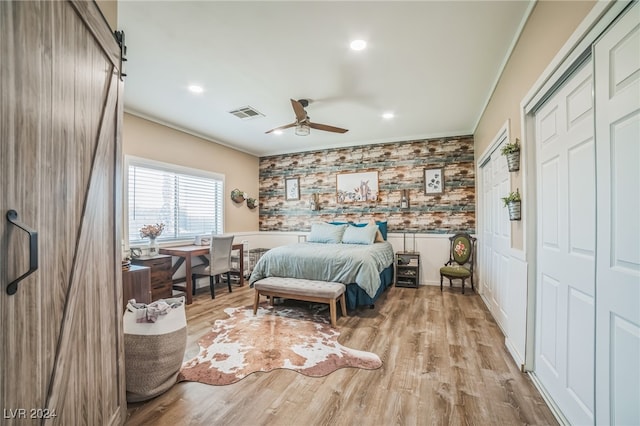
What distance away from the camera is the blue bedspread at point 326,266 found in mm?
3420

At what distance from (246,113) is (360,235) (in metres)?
2.66

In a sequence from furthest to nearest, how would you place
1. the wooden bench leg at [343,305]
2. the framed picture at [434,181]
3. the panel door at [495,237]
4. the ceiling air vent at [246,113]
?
the framed picture at [434,181] < the ceiling air vent at [246,113] < the wooden bench leg at [343,305] < the panel door at [495,237]

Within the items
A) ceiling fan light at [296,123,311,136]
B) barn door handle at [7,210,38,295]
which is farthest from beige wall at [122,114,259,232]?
barn door handle at [7,210,38,295]

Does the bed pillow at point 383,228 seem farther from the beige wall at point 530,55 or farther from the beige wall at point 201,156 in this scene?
the beige wall at point 201,156

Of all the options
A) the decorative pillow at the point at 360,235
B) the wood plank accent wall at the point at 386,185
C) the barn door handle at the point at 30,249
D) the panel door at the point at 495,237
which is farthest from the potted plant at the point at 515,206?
the barn door handle at the point at 30,249

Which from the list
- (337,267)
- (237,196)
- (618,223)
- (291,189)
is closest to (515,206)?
(618,223)

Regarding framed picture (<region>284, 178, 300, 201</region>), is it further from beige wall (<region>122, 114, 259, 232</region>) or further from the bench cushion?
the bench cushion

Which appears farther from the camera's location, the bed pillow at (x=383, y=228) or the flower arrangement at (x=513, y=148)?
the bed pillow at (x=383, y=228)

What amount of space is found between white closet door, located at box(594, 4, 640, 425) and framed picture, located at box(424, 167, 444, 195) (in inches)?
149

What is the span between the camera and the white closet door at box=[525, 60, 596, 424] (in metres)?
1.40

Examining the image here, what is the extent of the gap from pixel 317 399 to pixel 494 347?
1.78 m

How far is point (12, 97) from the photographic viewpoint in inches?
34.0

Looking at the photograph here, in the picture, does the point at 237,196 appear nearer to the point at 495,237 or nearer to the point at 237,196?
the point at 237,196

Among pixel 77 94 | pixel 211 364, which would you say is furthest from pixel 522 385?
pixel 77 94
